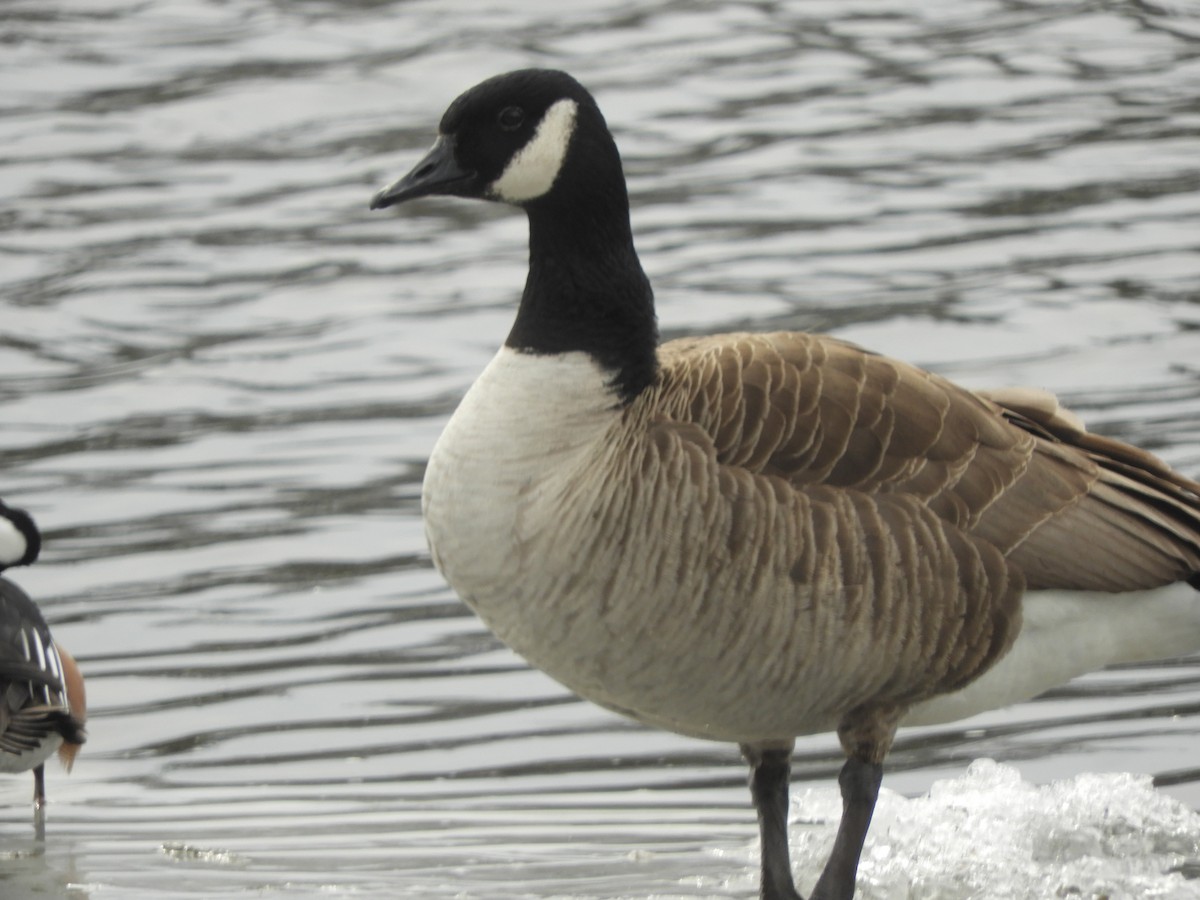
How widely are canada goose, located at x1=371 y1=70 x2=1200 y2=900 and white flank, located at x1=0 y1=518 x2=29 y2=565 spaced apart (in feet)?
7.77

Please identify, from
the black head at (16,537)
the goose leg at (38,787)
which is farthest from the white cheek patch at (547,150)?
the goose leg at (38,787)

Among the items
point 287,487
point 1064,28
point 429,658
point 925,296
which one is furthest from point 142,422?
point 1064,28

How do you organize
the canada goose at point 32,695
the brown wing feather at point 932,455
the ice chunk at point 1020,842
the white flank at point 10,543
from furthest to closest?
the white flank at point 10,543, the canada goose at point 32,695, the ice chunk at point 1020,842, the brown wing feather at point 932,455

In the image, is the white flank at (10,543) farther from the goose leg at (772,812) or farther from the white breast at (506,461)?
the goose leg at (772,812)

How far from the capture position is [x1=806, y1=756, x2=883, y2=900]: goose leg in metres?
5.90

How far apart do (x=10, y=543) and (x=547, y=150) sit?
2.86 metres

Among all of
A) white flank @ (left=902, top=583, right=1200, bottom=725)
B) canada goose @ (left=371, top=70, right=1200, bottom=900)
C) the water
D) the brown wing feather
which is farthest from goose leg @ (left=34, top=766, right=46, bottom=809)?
white flank @ (left=902, top=583, right=1200, bottom=725)

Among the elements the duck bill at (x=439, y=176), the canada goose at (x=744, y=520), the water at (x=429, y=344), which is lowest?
the water at (x=429, y=344)

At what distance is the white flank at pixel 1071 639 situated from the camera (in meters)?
6.05

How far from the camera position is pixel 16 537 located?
25.5 feet

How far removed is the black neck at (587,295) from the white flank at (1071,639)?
1.22 m

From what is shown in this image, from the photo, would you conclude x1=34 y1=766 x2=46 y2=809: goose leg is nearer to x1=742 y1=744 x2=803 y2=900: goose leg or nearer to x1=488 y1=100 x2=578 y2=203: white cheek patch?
x1=742 y1=744 x2=803 y2=900: goose leg

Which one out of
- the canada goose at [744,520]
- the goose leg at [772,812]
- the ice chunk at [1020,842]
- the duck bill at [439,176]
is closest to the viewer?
the canada goose at [744,520]

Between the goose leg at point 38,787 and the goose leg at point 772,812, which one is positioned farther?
the goose leg at point 38,787
